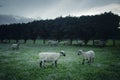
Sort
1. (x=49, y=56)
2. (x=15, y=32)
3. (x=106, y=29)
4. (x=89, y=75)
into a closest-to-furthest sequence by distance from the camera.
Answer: (x=89, y=75) < (x=49, y=56) < (x=106, y=29) < (x=15, y=32)

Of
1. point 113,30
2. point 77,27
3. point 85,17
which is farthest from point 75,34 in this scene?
point 113,30

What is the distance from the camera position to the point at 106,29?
238 ft

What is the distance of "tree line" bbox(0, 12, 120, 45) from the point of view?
7369 cm

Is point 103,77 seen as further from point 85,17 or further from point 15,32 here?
point 15,32

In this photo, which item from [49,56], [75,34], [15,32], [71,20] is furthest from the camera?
[15,32]

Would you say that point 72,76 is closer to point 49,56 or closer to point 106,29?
point 49,56

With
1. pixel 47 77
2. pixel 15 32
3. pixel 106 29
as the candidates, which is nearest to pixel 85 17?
pixel 106 29

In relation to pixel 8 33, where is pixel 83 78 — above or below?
below

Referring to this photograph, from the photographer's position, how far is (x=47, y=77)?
17.3m

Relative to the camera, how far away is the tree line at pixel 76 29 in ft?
242

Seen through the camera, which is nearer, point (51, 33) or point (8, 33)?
point (51, 33)

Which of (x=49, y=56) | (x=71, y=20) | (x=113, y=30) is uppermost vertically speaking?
(x=71, y=20)

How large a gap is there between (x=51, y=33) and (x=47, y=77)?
77747 mm

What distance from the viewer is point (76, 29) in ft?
268
